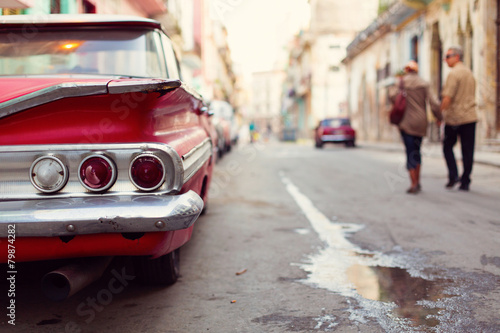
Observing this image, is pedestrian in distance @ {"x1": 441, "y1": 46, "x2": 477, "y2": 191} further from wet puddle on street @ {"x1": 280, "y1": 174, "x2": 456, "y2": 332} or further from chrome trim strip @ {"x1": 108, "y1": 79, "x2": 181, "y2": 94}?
chrome trim strip @ {"x1": 108, "y1": 79, "x2": 181, "y2": 94}

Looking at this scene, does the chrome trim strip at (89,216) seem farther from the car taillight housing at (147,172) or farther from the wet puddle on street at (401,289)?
the wet puddle on street at (401,289)

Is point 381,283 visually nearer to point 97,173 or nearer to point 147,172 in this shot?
point 147,172

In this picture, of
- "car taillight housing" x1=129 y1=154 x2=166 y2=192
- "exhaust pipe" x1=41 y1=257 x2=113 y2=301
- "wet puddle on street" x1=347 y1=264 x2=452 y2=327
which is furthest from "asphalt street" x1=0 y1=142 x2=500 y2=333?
"car taillight housing" x1=129 y1=154 x2=166 y2=192

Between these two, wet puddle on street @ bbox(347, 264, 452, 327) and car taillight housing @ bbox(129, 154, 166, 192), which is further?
wet puddle on street @ bbox(347, 264, 452, 327)

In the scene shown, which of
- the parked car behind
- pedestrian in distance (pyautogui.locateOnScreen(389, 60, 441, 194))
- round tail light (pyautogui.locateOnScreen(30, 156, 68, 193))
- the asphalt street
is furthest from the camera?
the parked car behind

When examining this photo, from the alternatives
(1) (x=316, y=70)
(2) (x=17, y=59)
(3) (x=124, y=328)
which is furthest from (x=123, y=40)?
(1) (x=316, y=70)

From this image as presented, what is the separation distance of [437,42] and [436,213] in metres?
17.5

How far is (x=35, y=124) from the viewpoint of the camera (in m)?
2.35

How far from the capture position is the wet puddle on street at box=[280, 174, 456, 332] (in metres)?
2.63

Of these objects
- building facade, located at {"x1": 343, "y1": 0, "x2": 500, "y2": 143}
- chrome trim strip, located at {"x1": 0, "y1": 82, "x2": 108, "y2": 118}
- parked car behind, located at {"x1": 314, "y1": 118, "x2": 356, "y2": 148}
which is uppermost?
building facade, located at {"x1": 343, "y1": 0, "x2": 500, "y2": 143}

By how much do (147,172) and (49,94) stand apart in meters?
0.54

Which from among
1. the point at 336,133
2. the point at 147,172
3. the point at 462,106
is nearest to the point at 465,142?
the point at 462,106

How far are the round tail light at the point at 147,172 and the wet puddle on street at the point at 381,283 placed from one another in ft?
3.92

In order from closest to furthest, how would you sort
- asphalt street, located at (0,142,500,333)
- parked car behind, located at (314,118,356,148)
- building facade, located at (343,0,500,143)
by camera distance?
asphalt street, located at (0,142,500,333)
building facade, located at (343,0,500,143)
parked car behind, located at (314,118,356,148)
